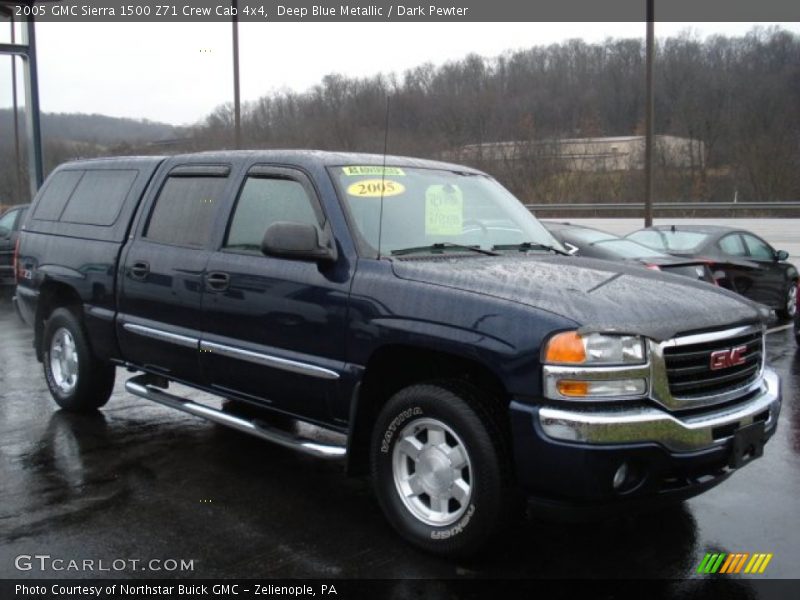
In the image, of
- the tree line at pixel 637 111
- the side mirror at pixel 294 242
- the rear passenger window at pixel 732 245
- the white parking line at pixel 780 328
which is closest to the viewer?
the side mirror at pixel 294 242

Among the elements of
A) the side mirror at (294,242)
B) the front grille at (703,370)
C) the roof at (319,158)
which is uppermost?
the roof at (319,158)

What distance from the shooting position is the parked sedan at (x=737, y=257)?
1173 centimetres

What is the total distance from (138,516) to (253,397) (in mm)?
907

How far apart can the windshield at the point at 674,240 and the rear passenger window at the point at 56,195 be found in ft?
26.8

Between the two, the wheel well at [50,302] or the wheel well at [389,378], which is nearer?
the wheel well at [389,378]

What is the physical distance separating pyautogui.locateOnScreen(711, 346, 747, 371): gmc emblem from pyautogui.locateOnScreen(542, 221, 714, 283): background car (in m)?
5.46

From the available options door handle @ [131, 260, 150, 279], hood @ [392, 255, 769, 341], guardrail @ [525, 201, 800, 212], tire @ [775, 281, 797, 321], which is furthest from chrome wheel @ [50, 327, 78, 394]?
guardrail @ [525, 201, 800, 212]

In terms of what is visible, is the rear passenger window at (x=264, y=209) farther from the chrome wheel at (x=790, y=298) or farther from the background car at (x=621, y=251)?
the chrome wheel at (x=790, y=298)

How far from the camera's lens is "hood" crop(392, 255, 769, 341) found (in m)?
3.47

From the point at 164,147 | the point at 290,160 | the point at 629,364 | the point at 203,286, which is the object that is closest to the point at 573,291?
the point at 629,364

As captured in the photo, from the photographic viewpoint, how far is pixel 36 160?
50.8 ft

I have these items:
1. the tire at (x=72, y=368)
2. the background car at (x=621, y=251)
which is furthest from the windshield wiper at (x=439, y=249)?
the background car at (x=621, y=251)

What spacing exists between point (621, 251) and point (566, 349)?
7387 millimetres

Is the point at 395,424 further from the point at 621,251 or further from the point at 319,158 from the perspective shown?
the point at 621,251
